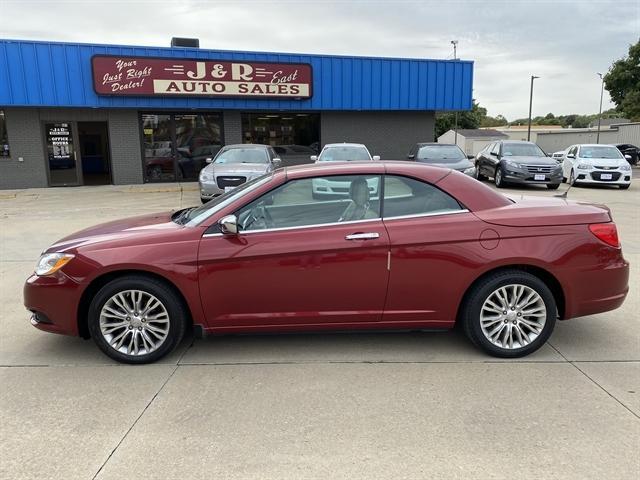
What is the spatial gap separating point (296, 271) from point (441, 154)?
1227 centimetres

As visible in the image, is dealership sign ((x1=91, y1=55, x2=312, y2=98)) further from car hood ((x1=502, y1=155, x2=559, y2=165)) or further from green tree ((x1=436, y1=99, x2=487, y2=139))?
green tree ((x1=436, y1=99, x2=487, y2=139))

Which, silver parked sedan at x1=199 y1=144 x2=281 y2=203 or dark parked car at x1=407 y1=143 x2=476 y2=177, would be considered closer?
silver parked sedan at x1=199 y1=144 x2=281 y2=203

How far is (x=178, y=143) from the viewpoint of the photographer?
61.3ft

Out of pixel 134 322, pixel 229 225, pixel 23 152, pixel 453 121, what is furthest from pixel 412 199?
pixel 453 121

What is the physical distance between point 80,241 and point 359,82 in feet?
53.3

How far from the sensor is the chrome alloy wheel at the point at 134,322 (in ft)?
12.7

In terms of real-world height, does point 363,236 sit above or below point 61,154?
below

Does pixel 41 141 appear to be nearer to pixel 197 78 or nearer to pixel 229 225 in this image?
pixel 197 78

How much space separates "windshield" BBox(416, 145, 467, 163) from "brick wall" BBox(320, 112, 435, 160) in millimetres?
4561

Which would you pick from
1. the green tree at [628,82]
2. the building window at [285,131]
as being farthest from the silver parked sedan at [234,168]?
the green tree at [628,82]

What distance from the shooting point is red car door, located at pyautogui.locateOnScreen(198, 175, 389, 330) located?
378 centimetres

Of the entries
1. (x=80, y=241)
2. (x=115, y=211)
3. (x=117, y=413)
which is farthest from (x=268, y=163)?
(x=117, y=413)

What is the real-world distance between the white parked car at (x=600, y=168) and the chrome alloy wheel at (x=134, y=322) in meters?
15.4

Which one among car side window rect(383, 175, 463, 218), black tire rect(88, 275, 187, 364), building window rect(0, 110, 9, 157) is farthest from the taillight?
building window rect(0, 110, 9, 157)
